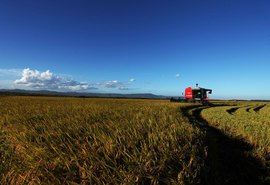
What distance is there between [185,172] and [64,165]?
6.70 feet

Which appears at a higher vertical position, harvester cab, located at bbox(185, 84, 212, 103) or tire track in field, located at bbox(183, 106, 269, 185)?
harvester cab, located at bbox(185, 84, 212, 103)

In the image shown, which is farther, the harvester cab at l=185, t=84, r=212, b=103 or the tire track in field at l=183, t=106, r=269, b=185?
the harvester cab at l=185, t=84, r=212, b=103

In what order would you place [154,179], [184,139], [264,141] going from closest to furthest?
[154,179]
[184,139]
[264,141]

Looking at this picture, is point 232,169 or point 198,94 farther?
point 198,94

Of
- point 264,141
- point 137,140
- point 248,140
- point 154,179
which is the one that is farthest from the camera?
point 248,140

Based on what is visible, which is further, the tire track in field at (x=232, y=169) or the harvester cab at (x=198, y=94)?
the harvester cab at (x=198, y=94)

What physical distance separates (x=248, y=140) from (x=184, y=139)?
473 centimetres

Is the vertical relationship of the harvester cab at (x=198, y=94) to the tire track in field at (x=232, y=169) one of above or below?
above

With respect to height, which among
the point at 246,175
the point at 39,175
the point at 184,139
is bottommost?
the point at 246,175

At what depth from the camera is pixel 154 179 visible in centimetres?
318

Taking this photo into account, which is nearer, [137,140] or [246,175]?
[137,140]

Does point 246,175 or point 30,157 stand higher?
point 30,157

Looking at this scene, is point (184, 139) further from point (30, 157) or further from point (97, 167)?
point (30, 157)

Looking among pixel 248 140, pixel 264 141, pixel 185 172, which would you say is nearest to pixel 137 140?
pixel 185 172
